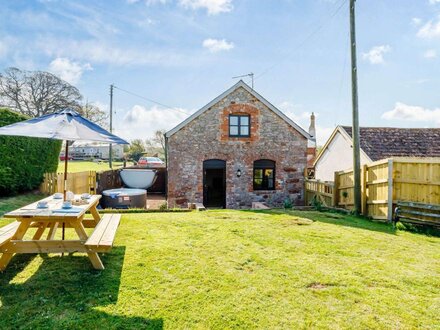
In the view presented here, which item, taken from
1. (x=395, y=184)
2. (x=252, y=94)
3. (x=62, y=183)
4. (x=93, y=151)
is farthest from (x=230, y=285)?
(x=93, y=151)

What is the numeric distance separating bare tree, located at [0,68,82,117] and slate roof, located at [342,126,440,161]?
112 feet

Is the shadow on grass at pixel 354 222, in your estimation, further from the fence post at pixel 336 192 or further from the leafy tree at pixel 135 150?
the leafy tree at pixel 135 150

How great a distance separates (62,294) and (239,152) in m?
11.5

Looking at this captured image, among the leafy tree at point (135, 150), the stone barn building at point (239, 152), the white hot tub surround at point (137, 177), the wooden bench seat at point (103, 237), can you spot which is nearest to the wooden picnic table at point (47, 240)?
the wooden bench seat at point (103, 237)

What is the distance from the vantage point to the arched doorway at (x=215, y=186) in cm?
1440

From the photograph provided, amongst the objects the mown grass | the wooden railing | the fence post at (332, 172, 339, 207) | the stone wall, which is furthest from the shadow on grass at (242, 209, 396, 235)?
the mown grass

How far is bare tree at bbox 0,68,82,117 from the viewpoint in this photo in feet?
109

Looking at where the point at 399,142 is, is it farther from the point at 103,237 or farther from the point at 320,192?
the point at 103,237

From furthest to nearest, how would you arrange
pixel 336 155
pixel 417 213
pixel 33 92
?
pixel 33 92 → pixel 336 155 → pixel 417 213

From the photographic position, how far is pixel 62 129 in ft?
15.1

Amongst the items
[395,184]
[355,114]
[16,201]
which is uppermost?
[355,114]

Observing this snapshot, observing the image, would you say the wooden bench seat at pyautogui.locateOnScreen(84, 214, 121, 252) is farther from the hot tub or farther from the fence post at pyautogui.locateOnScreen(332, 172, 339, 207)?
the fence post at pyautogui.locateOnScreen(332, 172, 339, 207)

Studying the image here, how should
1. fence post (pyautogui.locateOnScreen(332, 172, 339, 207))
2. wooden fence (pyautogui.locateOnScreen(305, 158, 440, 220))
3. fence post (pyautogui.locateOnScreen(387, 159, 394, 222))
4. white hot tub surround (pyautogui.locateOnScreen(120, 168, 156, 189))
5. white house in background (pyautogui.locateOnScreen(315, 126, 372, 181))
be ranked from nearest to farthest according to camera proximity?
wooden fence (pyautogui.locateOnScreen(305, 158, 440, 220)) < fence post (pyautogui.locateOnScreen(387, 159, 394, 222)) < fence post (pyautogui.locateOnScreen(332, 172, 339, 207)) < white hot tub surround (pyautogui.locateOnScreen(120, 168, 156, 189)) < white house in background (pyautogui.locateOnScreen(315, 126, 372, 181))

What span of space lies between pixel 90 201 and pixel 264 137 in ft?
35.0
